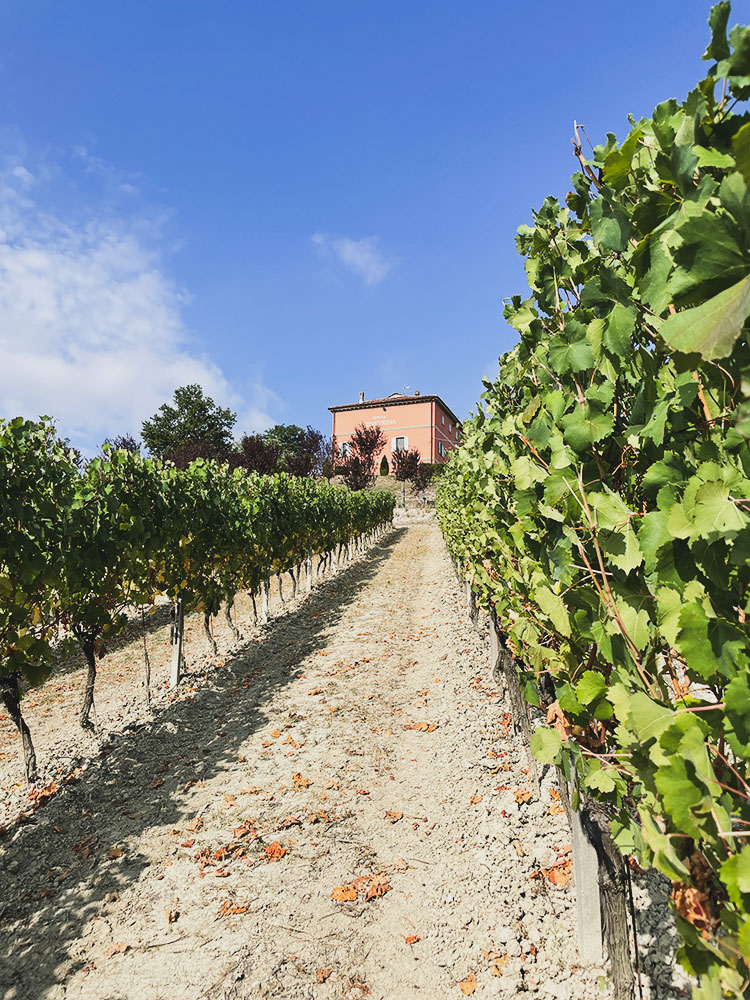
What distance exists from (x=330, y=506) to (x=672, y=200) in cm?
1479

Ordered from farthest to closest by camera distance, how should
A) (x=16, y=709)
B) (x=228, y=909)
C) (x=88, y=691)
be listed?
(x=88, y=691)
(x=16, y=709)
(x=228, y=909)

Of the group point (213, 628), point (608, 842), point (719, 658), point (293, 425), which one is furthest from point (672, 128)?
point (293, 425)

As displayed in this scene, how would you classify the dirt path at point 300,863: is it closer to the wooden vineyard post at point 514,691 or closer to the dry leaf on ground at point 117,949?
the dry leaf on ground at point 117,949

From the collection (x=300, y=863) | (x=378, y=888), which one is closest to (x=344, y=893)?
(x=378, y=888)

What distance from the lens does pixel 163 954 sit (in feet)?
9.42

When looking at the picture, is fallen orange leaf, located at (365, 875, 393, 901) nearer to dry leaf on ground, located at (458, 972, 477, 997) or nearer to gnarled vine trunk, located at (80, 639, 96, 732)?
dry leaf on ground, located at (458, 972, 477, 997)

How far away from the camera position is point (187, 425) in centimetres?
5928

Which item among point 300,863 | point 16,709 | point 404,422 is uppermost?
point 404,422

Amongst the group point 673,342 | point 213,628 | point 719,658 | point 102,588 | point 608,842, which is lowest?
point 213,628

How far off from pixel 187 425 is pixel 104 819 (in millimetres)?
59150

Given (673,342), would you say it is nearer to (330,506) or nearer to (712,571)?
(712,571)

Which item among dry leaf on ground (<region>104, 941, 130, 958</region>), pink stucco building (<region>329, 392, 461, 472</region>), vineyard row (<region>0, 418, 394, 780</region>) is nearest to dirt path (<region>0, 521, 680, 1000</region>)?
dry leaf on ground (<region>104, 941, 130, 958</region>)

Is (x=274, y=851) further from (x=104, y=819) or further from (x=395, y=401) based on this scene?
(x=395, y=401)

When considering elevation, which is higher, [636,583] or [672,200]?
[672,200]
